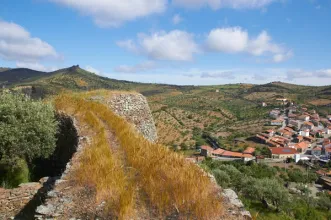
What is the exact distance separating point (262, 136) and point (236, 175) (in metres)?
61.9

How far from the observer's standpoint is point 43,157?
434 inches

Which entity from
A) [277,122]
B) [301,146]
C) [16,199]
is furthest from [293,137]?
[16,199]

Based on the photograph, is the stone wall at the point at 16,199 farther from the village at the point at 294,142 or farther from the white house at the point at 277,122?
the white house at the point at 277,122

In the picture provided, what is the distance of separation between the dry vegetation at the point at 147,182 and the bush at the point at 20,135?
3.08 m

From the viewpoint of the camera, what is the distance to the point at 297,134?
4432 inches

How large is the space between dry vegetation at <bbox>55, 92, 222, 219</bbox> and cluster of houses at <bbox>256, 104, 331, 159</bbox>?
261 feet

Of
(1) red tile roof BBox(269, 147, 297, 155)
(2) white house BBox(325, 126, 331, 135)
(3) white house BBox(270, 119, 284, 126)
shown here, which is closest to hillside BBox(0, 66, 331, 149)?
Answer: (3) white house BBox(270, 119, 284, 126)

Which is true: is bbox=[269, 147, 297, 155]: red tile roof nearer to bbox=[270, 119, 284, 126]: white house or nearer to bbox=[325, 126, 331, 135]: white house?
bbox=[270, 119, 284, 126]: white house

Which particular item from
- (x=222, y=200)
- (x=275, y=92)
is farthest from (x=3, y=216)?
(x=275, y=92)

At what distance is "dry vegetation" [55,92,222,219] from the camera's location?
15.3ft

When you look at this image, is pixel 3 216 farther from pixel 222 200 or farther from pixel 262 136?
pixel 262 136

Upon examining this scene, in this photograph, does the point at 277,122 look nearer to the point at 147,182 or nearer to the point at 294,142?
the point at 294,142

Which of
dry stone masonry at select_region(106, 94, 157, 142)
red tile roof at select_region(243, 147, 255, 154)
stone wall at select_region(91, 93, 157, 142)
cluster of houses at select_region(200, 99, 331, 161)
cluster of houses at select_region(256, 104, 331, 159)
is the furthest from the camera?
cluster of houses at select_region(256, 104, 331, 159)

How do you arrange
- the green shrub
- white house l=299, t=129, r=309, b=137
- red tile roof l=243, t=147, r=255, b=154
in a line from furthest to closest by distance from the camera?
1. white house l=299, t=129, r=309, b=137
2. red tile roof l=243, t=147, r=255, b=154
3. the green shrub
